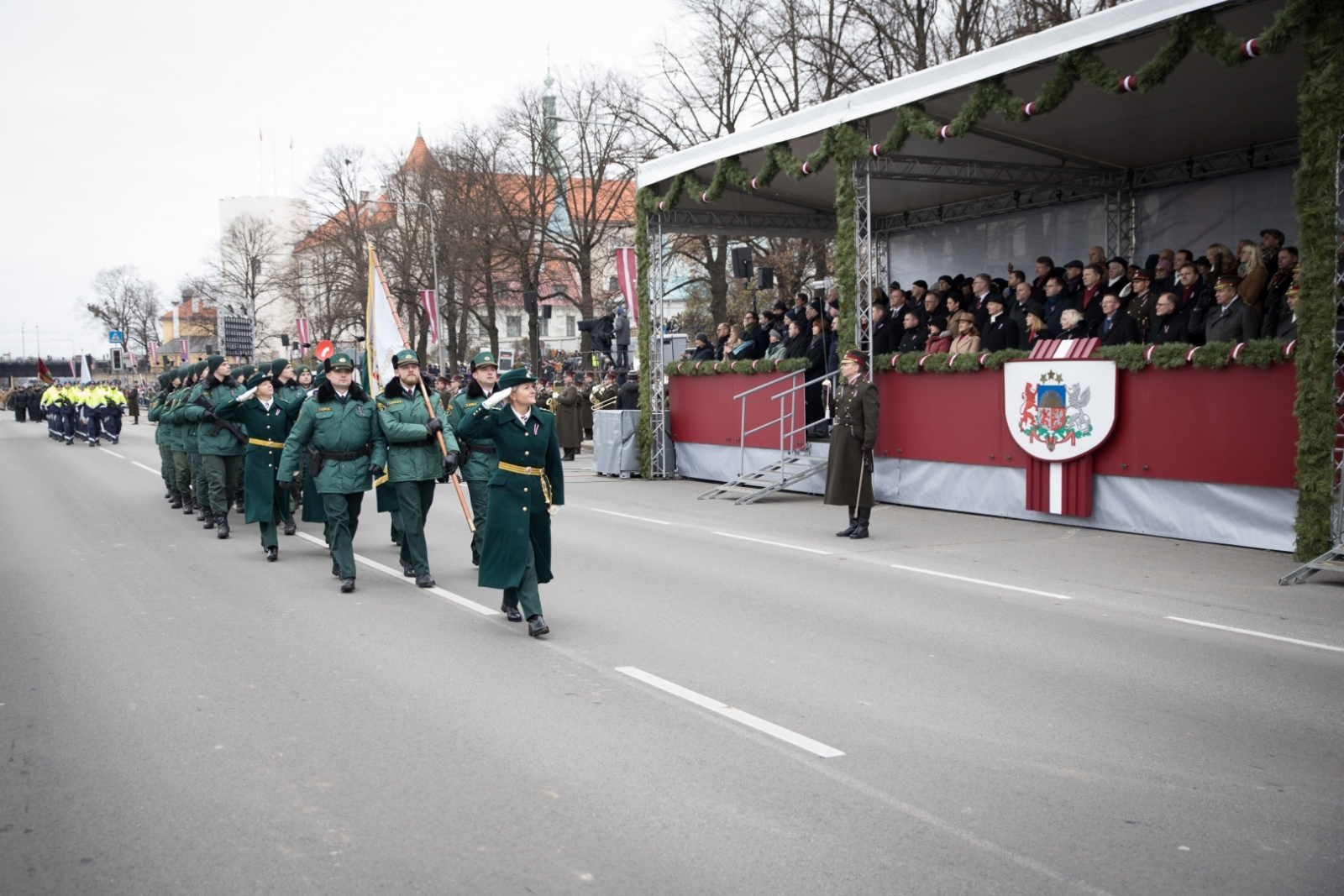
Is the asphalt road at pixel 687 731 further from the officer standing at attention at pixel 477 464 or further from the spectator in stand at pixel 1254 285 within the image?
the spectator in stand at pixel 1254 285

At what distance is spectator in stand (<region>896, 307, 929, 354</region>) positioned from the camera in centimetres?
1599

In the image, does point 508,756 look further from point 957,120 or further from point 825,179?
point 825,179

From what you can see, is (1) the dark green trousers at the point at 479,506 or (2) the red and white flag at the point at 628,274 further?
(2) the red and white flag at the point at 628,274

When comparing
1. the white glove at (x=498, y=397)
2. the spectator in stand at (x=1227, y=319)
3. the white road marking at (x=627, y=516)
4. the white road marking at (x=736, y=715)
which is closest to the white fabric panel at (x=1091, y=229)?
the spectator in stand at (x=1227, y=319)

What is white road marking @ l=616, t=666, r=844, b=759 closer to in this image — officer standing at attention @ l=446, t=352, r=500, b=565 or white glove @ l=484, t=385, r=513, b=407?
white glove @ l=484, t=385, r=513, b=407

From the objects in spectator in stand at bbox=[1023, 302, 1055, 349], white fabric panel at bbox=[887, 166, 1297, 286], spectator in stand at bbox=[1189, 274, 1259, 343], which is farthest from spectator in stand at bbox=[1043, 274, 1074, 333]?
white fabric panel at bbox=[887, 166, 1297, 286]

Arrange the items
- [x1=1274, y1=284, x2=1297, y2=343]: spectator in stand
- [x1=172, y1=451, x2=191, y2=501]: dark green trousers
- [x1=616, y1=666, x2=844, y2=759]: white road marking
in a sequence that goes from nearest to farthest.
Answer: [x1=616, y1=666, x2=844, y2=759]: white road marking < [x1=1274, y1=284, x2=1297, y2=343]: spectator in stand < [x1=172, y1=451, x2=191, y2=501]: dark green trousers

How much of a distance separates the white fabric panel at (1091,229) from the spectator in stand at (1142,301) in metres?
2.22

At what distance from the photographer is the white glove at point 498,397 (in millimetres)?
7648

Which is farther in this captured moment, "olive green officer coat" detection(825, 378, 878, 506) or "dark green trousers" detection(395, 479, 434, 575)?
"olive green officer coat" detection(825, 378, 878, 506)

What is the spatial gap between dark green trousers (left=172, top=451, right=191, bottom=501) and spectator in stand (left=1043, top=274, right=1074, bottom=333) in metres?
11.8

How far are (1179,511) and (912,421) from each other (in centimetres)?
420

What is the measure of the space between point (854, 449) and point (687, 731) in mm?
7560

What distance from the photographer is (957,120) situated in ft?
43.1
